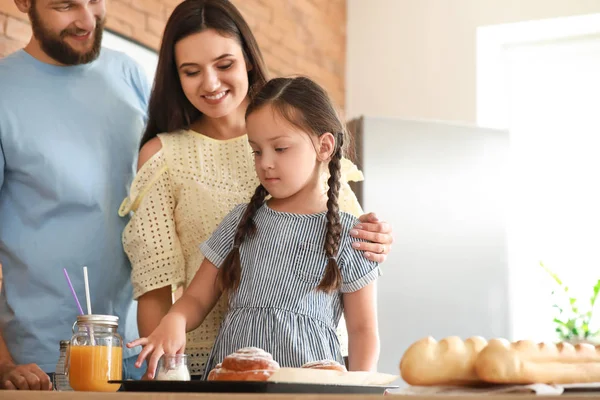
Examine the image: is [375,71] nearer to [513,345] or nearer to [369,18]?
[369,18]

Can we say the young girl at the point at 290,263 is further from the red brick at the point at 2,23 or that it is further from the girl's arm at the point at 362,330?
the red brick at the point at 2,23

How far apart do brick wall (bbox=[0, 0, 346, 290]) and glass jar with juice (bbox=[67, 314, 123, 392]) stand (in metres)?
1.86

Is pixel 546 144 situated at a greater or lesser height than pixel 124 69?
greater

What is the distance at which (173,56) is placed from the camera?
1771 millimetres

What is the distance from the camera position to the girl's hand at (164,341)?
1.21 meters

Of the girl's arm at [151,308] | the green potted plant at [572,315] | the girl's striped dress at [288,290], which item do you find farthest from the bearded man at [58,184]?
the green potted plant at [572,315]

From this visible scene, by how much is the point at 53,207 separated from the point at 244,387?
3.61 feet

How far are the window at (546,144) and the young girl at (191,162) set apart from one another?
2.69 metres

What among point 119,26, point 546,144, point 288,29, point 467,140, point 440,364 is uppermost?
point 288,29

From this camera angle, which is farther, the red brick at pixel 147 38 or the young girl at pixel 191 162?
the red brick at pixel 147 38

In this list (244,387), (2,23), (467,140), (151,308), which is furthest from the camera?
(467,140)

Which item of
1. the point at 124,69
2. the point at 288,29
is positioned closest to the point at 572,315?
the point at 288,29

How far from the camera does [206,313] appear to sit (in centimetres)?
156

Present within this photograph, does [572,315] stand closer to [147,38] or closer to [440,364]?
[147,38]
